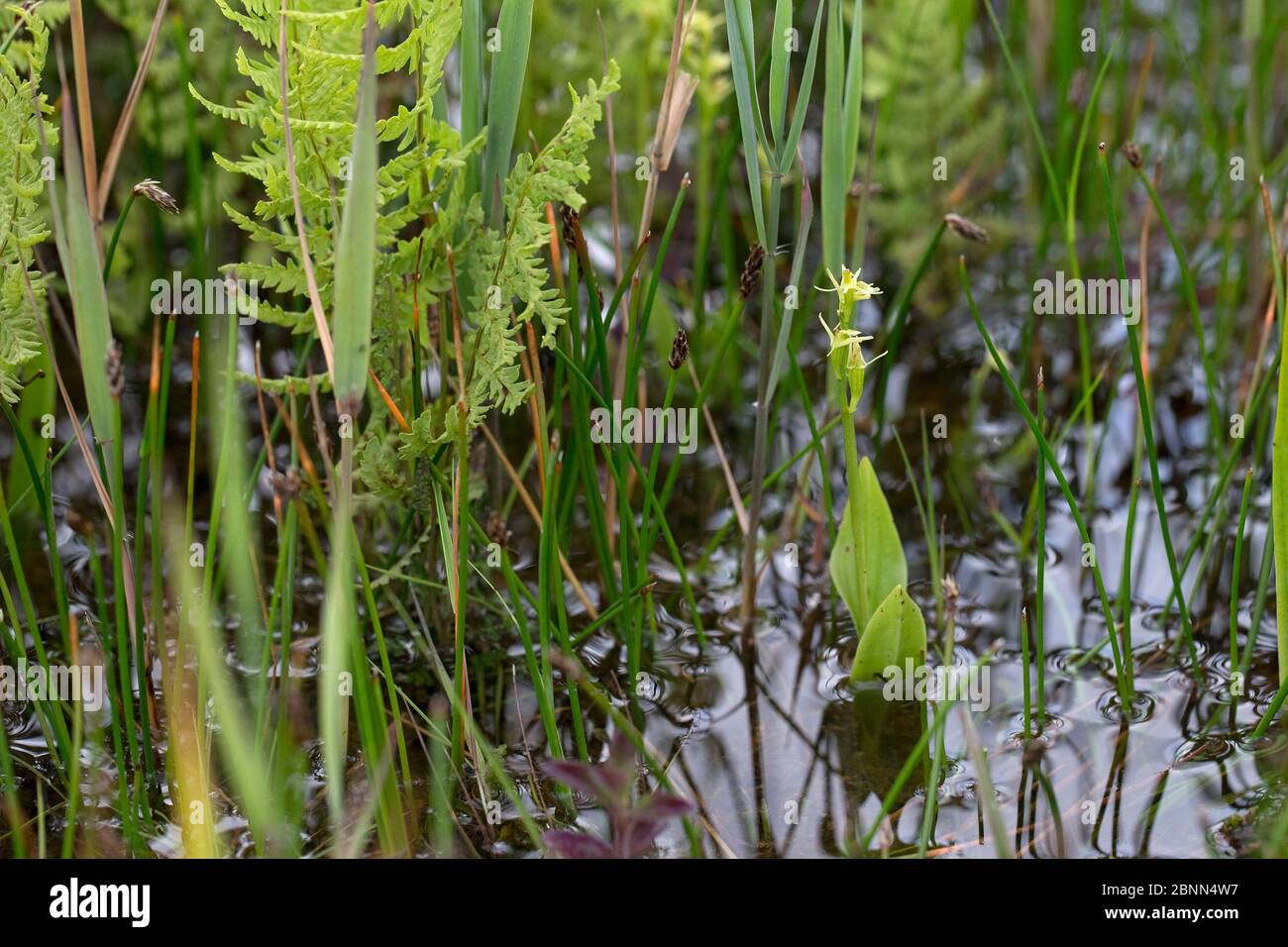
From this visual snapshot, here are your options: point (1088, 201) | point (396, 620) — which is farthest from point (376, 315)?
point (1088, 201)

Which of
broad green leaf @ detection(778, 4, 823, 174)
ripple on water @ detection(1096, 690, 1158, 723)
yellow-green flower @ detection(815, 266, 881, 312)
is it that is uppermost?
broad green leaf @ detection(778, 4, 823, 174)

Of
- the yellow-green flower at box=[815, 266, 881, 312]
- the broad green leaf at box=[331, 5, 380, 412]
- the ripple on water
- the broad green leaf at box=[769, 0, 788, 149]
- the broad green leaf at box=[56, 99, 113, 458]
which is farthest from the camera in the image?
the ripple on water

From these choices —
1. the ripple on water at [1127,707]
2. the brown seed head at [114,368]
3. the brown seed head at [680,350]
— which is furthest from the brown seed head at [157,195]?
the ripple on water at [1127,707]

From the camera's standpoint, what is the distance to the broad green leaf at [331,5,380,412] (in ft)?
3.84

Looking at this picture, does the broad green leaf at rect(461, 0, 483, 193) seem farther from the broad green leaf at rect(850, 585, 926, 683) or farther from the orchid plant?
the broad green leaf at rect(850, 585, 926, 683)

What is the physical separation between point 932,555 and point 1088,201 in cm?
144

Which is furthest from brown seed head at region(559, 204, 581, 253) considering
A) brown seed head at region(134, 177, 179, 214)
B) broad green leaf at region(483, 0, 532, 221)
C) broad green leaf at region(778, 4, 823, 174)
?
brown seed head at region(134, 177, 179, 214)

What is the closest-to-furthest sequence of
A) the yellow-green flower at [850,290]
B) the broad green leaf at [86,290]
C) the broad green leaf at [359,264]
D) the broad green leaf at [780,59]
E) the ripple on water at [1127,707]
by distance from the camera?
1. the broad green leaf at [359,264]
2. the broad green leaf at [86,290]
3. the yellow-green flower at [850,290]
4. the broad green leaf at [780,59]
5. the ripple on water at [1127,707]

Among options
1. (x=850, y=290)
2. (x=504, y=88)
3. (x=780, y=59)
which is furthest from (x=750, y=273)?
(x=504, y=88)

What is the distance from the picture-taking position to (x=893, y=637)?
1644 mm

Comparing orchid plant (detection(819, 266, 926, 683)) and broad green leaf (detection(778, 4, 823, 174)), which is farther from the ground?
broad green leaf (detection(778, 4, 823, 174))

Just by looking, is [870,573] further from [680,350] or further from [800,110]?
[800,110]

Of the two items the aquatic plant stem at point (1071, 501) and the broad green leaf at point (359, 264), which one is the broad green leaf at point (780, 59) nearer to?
the aquatic plant stem at point (1071, 501)

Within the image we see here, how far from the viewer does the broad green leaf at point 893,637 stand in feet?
5.28
